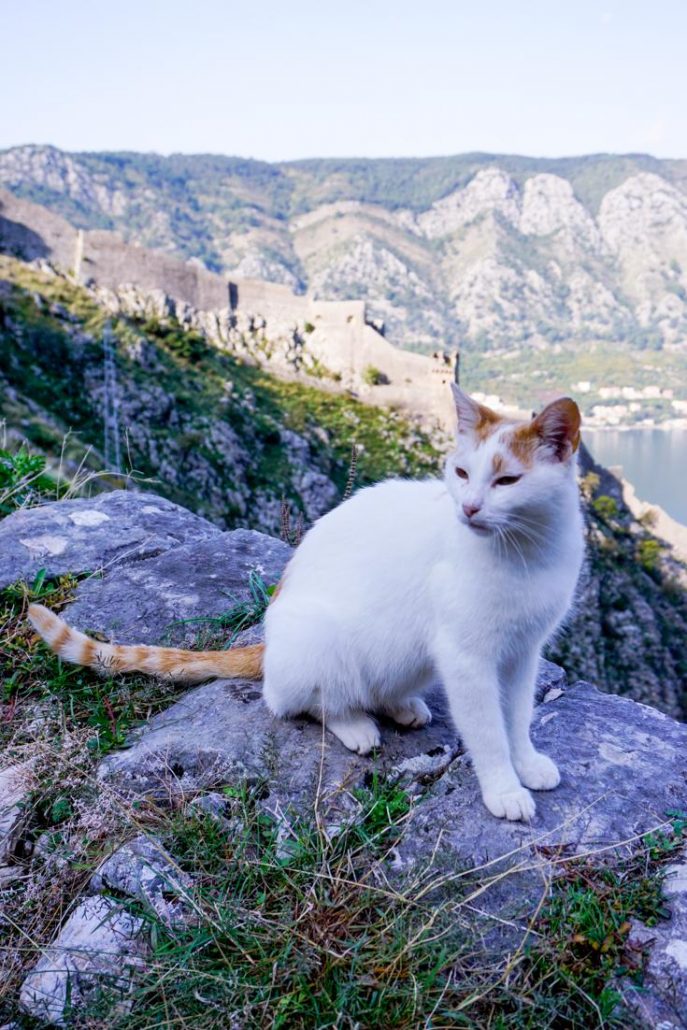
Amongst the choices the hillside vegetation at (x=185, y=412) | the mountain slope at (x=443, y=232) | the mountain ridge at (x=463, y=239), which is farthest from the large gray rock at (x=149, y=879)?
the mountain slope at (x=443, y=232)

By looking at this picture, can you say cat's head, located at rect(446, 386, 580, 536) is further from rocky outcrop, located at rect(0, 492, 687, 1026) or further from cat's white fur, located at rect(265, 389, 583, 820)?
rocky outcrop, located at rect(0, 492, 687, 1026)

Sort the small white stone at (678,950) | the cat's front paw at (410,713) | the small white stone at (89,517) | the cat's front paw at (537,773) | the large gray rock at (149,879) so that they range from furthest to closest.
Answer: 1. the small white stone at (89,517)
2. the cat's front paw at (410,713)
3. the cat's front paw at (537,773)
4. the large gray rock at (149,879)
5. the small white stone at (678,950)

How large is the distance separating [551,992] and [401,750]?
0.78 meters

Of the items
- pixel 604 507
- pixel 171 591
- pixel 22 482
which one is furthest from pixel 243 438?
pixel 171 591

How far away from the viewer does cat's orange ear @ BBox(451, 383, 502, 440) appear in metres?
1.79

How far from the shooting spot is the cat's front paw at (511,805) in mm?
1733

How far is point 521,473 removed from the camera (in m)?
1.66

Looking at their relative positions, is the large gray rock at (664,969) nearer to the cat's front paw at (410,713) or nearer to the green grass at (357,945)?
the green grass at (357,945)

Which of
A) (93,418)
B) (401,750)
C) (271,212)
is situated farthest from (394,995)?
(271,212)

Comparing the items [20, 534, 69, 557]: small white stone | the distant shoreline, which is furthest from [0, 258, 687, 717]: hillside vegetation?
the distant shoreline

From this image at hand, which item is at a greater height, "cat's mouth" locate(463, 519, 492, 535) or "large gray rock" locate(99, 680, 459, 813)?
"cat's mouth" locate(463, 519, 492, 535)

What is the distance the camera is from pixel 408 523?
1988 mm

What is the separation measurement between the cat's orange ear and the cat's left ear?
149mm

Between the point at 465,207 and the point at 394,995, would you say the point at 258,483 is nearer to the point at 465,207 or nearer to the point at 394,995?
the point at 394,995
